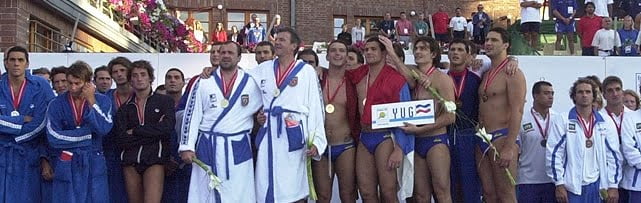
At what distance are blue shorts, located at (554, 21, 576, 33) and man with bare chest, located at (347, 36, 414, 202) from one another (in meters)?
8.63

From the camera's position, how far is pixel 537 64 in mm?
11961

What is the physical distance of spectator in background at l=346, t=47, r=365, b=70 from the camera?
805 cm

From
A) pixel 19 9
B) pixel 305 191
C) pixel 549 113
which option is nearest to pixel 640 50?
pixel 549 113

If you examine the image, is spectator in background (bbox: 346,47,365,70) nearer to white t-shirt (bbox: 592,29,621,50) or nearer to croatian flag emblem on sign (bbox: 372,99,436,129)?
croatian flag emblem on sign (bbox: 372,99,436,129)

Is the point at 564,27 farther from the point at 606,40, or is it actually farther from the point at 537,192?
the point at 537,192

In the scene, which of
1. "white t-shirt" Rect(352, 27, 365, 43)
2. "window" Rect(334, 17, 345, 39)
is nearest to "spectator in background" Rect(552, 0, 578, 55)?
"white t-shirt" Rect(352, 27, 365, 43)

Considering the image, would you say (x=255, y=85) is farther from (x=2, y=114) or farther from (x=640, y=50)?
(x=640, y=50)

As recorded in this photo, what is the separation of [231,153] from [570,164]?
305 centimetres

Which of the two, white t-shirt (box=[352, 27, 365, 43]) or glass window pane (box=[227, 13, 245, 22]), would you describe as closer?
white t-shirt (box=[352, 27, 365, 43])

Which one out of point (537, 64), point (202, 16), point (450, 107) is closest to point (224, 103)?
point (450, 107)

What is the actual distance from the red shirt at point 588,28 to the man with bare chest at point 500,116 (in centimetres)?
811

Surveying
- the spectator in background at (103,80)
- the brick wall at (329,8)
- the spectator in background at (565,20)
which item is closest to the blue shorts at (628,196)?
the spectator in background at (103,80)

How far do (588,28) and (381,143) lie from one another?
911cm

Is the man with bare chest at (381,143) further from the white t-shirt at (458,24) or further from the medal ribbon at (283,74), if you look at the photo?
the white t-shirt at (458,24)
